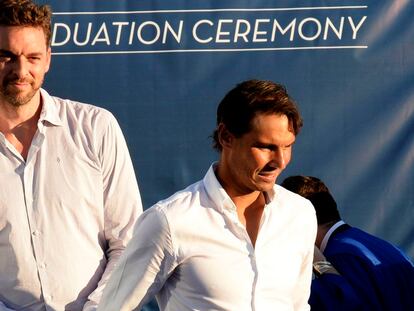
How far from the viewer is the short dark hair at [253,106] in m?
2.64

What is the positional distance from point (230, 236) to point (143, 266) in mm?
220

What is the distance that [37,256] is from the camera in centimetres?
296

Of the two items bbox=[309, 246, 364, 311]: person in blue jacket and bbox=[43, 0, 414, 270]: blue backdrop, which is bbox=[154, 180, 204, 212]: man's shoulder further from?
bbox=[43, 0, 414, 270]: blue backdrop

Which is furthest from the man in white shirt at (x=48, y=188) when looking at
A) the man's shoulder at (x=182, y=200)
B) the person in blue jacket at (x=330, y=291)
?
the person in blue jacket at (x=330, y=291)

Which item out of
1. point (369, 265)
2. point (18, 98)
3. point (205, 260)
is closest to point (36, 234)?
point (18, 98)

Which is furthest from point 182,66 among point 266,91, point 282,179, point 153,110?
point 266,91

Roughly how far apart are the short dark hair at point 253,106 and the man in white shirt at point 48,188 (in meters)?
0.46

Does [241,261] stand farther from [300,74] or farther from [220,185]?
[300,74]

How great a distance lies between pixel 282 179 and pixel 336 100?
40cm

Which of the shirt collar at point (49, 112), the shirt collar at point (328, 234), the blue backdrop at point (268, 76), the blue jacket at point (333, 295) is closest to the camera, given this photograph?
the shirt collar at point (49, 112)

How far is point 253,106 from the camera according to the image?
264cm

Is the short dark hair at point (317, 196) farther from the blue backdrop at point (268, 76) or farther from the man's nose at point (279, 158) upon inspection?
the man's nose at point (279, 158)

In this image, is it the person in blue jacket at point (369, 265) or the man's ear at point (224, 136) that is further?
the person in blue jacket at point (369, 265)

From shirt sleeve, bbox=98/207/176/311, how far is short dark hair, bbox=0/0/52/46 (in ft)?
2.17
